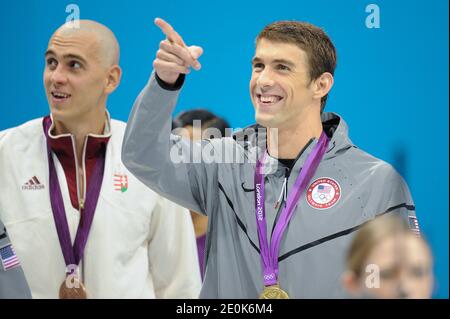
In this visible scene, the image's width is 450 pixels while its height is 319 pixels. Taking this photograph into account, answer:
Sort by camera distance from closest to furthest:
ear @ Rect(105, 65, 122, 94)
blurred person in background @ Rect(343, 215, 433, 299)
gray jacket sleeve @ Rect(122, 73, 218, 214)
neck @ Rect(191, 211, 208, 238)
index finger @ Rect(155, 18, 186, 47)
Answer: blurred person in background @ Rect(343, 215, 433, 299) < index finger @ Rect(155, 18, 186, 47) < gray jacket sleeve @ Rect(122, 73, 218, 214) < ear @ Rect(105, 65, 122, 94) < neck @ Rect(191, 211, 208, 238)

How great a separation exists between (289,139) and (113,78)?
1124mm

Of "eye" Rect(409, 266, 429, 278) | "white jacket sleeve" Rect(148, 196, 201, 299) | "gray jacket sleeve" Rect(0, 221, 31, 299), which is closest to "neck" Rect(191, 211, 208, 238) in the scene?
"white jacket sleeve" Rect(148, 196, 201, 299)

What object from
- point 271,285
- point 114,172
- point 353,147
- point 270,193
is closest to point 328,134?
point 353,147

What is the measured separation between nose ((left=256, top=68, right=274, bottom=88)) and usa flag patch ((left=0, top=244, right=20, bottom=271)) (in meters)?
1.09

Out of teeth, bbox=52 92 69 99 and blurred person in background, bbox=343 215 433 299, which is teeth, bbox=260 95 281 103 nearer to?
teeth, bbox=52 92 69 99

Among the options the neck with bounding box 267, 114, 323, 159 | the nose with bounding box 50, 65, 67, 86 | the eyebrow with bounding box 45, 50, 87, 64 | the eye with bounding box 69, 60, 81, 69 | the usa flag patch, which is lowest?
the usa flag patch

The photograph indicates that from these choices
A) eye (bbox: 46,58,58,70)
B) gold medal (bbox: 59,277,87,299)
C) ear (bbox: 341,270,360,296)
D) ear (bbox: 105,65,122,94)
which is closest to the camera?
ear (bbox: 341,270,360,296)

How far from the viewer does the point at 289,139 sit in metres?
3.47

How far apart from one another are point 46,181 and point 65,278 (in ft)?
1.40

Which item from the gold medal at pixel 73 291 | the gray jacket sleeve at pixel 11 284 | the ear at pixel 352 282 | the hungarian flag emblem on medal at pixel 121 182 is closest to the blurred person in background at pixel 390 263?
the ear at pixel 352 282

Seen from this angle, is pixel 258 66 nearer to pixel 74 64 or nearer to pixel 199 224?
pixel 74 64

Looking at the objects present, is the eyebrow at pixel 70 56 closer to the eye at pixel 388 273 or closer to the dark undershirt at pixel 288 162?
the dark undershirt at pixel 288 162

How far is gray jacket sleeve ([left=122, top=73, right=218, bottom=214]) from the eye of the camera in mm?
3156

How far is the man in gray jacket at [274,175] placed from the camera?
3205 millimetres
